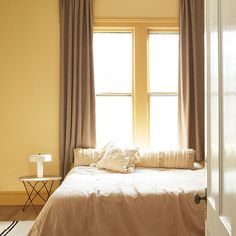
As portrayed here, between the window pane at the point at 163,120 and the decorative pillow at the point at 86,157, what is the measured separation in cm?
89

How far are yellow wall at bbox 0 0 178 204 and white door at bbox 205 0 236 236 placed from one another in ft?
12.7

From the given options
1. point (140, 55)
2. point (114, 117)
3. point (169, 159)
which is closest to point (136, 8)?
point (140, 55)

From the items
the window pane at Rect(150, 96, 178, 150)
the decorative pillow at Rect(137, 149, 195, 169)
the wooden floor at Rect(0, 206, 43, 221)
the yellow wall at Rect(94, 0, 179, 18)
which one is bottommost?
the wooden floor at Rect(0, 206, 43, 221)

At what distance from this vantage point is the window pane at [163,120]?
5.37 m

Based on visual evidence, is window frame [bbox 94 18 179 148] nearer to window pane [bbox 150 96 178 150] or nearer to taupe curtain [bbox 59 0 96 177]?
window pane [bbox 150 96 178 150]

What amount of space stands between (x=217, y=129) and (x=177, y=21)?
13.5ft

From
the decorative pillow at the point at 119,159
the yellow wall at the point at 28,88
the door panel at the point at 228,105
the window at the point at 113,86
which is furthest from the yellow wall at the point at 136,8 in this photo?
the door panel at the point at 228,105

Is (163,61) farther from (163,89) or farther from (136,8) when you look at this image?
(136,8)

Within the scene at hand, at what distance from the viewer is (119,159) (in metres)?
4.57

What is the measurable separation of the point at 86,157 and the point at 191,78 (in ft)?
6.03

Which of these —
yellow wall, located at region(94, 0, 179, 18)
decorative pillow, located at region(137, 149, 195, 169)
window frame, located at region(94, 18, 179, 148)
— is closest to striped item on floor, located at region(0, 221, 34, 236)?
decorative pillow, located at region(137, 149, 195, 169)

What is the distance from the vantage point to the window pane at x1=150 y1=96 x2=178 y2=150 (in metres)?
5.37

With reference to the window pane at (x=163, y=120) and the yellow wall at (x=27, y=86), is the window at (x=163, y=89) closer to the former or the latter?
the window pane at (x=163, y=120)

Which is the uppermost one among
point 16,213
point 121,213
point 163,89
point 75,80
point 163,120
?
point 75,80
